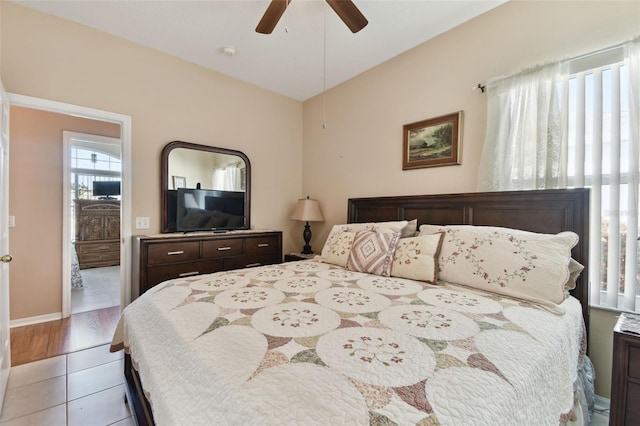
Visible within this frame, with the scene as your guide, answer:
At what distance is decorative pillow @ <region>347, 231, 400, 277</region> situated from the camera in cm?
202

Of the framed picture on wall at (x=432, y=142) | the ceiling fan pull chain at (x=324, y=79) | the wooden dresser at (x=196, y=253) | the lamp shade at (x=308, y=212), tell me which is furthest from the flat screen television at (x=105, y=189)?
the framed picture on wall at (x=432, y=142)

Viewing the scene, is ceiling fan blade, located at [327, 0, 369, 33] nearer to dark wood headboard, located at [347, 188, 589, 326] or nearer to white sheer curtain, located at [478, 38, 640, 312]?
white sheer curtain, located at [478, 38, 640, 312]

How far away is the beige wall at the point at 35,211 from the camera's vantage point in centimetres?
287

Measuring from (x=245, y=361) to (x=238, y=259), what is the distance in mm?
2187

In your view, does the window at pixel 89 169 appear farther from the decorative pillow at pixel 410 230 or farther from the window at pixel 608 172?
the window at pixel 608 172

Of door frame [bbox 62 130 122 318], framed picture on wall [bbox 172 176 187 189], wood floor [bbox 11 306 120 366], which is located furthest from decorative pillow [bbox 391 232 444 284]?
door frame [bbox 62 130 122 318]

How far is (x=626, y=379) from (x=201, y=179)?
11.1ft

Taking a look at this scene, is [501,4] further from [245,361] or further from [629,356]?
[245,361]

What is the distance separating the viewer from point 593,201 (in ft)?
5.64

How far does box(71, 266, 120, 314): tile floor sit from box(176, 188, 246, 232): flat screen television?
178cm

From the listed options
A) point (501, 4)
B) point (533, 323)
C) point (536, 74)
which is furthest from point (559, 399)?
point (501, 4)

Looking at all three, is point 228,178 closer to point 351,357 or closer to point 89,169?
point 351,357

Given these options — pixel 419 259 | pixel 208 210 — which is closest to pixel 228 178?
pixel 208 210

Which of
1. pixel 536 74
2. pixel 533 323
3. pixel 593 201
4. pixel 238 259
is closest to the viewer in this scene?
pixel 533 323
